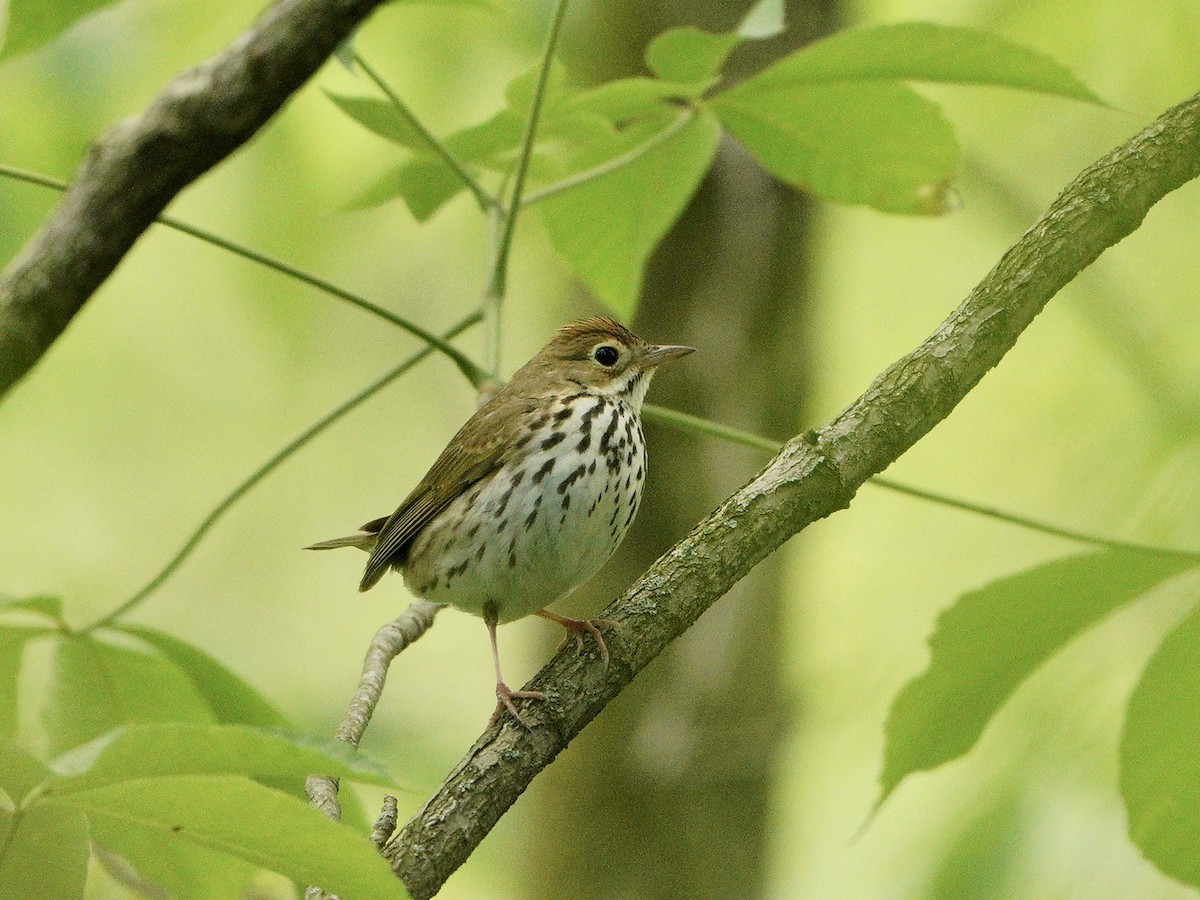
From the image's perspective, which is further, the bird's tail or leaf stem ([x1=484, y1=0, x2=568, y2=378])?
the bird's tail

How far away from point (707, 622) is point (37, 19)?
3.05 meters

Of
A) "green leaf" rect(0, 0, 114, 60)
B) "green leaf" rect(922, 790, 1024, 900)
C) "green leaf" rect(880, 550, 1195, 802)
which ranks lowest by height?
"green leaf" rect(922, 790, 1024, 900)

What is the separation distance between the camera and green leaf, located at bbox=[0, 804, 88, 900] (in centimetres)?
140

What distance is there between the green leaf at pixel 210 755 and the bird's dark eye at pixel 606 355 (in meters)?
2.49

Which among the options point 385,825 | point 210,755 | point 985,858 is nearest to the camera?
point 210,755

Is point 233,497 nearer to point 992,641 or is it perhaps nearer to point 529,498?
point 529,498

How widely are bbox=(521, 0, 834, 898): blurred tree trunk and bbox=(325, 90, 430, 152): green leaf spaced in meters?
1.86

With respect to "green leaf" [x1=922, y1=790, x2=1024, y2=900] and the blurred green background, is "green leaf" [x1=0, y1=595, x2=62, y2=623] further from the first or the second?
"green leaf" [x1=922, y1=790, x2=1024, y2=900]

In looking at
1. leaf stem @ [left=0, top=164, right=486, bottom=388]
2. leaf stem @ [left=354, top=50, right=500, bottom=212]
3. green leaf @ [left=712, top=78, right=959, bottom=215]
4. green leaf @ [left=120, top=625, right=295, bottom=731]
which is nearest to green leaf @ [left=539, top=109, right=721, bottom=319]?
green leaf @ [left=712, top=78, right=959, bottom=215]

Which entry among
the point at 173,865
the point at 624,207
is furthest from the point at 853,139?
the point at 173,865

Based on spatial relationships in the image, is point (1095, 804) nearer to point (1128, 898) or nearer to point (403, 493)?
point (1128, 898)

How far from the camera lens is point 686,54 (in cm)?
274

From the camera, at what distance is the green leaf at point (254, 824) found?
4.20 feet

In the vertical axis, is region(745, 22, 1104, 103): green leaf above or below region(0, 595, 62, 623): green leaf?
below
